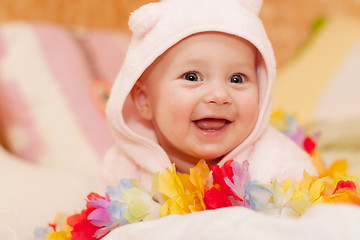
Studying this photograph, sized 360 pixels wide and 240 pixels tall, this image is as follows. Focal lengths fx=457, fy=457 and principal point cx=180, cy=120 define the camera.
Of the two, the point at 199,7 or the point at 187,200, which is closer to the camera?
the point at 187,200

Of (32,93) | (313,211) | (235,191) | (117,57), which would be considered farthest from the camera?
(117,57)

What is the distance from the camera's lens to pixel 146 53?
1.02m

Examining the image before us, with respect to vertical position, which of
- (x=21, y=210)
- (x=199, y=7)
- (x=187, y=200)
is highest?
(x=199, y=7)

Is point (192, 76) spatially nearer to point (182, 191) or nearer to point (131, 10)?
point (182, 191)

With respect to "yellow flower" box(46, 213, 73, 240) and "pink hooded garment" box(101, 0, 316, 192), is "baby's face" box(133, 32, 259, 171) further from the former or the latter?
"yellow flower" box(46, 213, 73, 240)

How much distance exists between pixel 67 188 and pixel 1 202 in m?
0.19

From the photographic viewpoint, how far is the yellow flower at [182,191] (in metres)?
0.88

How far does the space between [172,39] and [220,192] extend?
0.34 meters

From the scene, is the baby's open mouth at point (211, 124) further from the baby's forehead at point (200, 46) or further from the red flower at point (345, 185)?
the red flower at point (345, 185)

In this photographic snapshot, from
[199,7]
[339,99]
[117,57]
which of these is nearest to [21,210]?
[199,7]

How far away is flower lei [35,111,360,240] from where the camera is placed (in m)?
0.83

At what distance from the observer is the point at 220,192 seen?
0.88 meters

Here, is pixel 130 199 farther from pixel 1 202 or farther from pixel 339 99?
pixel 339 99

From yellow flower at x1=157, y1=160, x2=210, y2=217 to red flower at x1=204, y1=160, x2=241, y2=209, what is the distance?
2 cm
